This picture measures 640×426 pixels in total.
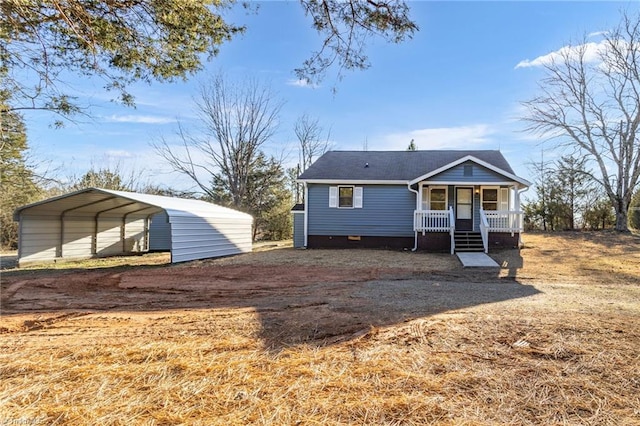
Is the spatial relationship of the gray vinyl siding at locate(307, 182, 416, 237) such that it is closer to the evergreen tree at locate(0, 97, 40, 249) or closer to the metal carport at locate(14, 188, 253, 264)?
the metal carport at locate(14, 188, 253, 264)

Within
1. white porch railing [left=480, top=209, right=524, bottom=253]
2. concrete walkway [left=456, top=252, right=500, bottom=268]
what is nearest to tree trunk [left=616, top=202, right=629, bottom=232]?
white porch railing [left=480, top=209, right=524, bottom=253]

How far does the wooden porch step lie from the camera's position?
13.3m

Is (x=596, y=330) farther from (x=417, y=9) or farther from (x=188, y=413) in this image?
(x=417, y=9)

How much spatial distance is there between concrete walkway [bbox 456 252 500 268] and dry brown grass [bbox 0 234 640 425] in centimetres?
485

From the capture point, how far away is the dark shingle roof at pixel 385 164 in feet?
51.3

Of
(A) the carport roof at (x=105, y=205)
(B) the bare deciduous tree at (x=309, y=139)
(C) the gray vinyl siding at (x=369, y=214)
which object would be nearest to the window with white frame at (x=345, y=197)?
(C) the gray vinyl siding at (x=369, y=214)

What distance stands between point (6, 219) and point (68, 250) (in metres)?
7.28

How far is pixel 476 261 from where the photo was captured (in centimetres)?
1051

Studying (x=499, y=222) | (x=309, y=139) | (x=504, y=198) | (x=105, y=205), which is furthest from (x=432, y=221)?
(x=309, y=139)

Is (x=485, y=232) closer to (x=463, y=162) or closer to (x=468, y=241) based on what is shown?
(x=468, y=241)

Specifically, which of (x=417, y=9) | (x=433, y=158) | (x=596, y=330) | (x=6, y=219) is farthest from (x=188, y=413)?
(x=6, y=219)

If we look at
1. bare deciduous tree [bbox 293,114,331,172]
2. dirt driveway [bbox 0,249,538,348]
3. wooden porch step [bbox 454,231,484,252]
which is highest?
bare deciduous tree [bbox 293,114,331,172]

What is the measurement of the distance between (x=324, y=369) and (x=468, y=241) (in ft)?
40.1

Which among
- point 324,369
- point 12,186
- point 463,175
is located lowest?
point 324,369
